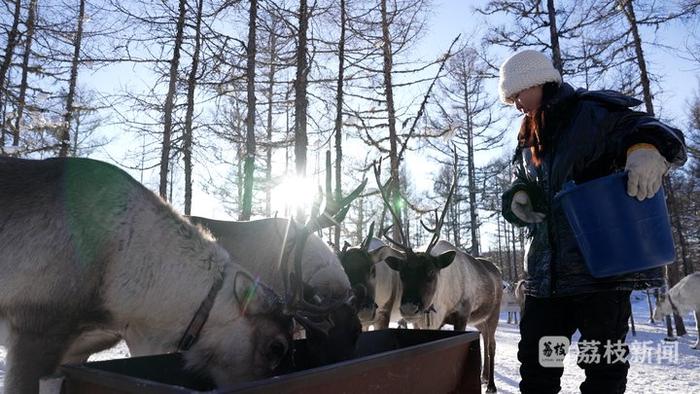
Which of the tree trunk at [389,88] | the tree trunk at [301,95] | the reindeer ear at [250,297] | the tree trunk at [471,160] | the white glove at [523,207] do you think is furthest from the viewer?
the tree trunk at [471,160]

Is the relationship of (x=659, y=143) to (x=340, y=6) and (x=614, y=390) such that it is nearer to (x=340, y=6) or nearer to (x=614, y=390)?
(x=614, y=390)

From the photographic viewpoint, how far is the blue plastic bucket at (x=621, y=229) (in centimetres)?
232

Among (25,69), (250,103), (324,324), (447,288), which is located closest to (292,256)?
(324,324)

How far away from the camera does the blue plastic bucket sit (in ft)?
7.62

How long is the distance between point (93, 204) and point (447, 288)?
4.74 metres

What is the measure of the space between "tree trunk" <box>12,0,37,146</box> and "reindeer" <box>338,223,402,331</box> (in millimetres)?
11086

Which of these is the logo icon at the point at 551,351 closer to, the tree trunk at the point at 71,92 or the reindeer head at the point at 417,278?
the reindeer head at the point at 417,278

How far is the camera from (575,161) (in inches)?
107

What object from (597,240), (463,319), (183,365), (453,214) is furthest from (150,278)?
(453,214)

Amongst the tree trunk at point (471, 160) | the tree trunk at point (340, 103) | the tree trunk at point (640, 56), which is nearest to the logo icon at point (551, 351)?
the tree trunk at point (340, 103)

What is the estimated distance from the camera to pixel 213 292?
2906 millimetres

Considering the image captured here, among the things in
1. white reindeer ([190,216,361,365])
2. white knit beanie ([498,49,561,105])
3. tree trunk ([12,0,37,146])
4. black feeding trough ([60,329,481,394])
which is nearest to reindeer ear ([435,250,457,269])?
white reindeer ([190,216,361,365])

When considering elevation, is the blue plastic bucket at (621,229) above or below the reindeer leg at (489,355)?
above

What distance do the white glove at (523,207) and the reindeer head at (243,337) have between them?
1.50m
